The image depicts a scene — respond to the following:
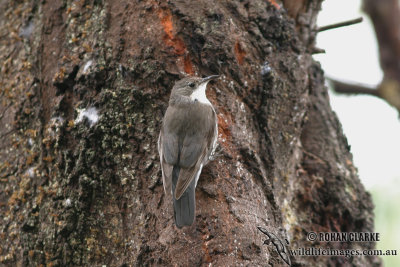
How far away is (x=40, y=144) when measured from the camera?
4.07 m

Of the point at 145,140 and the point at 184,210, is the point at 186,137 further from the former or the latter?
the point at 184,210

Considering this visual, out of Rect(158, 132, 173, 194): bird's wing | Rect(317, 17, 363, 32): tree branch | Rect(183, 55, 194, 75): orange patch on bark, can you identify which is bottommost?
Rect(158, 132, 173, 194): bird's wing

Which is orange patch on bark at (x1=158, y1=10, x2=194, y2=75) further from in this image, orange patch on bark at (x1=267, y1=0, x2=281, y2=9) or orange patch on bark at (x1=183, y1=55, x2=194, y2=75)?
orange patch on bark at (x1=267, y1=0, x2=281, y2=9)

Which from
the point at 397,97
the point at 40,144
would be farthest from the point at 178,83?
the point at 397,97

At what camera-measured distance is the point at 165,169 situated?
3777 millimetres

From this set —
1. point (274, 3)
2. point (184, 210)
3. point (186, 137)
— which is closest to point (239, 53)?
point (274, 3)

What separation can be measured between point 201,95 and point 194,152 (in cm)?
52

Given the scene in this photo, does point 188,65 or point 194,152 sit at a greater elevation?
point 188,65

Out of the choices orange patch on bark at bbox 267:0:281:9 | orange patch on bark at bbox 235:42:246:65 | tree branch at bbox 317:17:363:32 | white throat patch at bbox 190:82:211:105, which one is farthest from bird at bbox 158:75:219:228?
tree branch at bbox 317:17:363:32

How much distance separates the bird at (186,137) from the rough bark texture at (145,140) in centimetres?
9

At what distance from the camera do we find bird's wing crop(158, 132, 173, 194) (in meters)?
3.63

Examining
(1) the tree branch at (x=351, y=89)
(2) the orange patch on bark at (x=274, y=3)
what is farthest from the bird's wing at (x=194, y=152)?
(1) the tree branch at (x=351, y=89)

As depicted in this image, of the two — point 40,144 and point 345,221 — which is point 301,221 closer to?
point 345,221

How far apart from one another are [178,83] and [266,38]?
0.94 m
